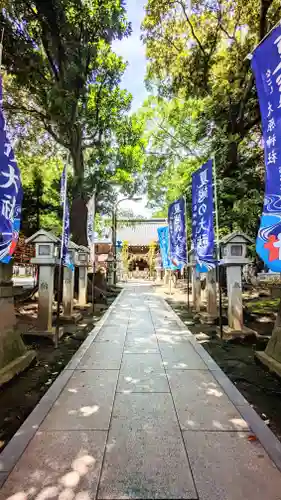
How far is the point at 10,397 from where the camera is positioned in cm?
385

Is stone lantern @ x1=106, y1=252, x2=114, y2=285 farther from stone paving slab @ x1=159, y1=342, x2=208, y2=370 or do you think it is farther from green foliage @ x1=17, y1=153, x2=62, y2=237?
stone paving slab @ x1=159, y1=342, x2=208, y2=370

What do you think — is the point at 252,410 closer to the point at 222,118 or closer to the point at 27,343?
the point at 27,343

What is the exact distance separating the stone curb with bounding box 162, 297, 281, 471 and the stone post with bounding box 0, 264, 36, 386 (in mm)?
2906

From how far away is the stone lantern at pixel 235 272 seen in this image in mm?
6637

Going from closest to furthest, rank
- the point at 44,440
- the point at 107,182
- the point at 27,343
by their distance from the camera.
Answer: the point at 44,440 → the point at 27,343 → the point at 107,182

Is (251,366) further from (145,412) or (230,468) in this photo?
(230,468)

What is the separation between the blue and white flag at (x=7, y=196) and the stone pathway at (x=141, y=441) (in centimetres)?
202

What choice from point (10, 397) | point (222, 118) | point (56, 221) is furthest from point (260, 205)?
point (56, 221)

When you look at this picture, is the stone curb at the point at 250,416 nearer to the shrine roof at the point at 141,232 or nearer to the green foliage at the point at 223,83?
the green foliage at the point at 223,83

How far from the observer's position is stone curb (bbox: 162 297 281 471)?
105 inches

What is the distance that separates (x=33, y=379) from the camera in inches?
176

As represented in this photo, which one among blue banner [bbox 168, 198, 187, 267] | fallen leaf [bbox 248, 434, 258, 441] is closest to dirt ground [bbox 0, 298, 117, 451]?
fallen leaf [bbox 248, 434, 258, 441]

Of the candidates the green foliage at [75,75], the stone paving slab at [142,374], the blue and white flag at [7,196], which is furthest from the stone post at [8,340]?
the green foliage at [75,75]

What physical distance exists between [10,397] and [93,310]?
6721 millimetres
